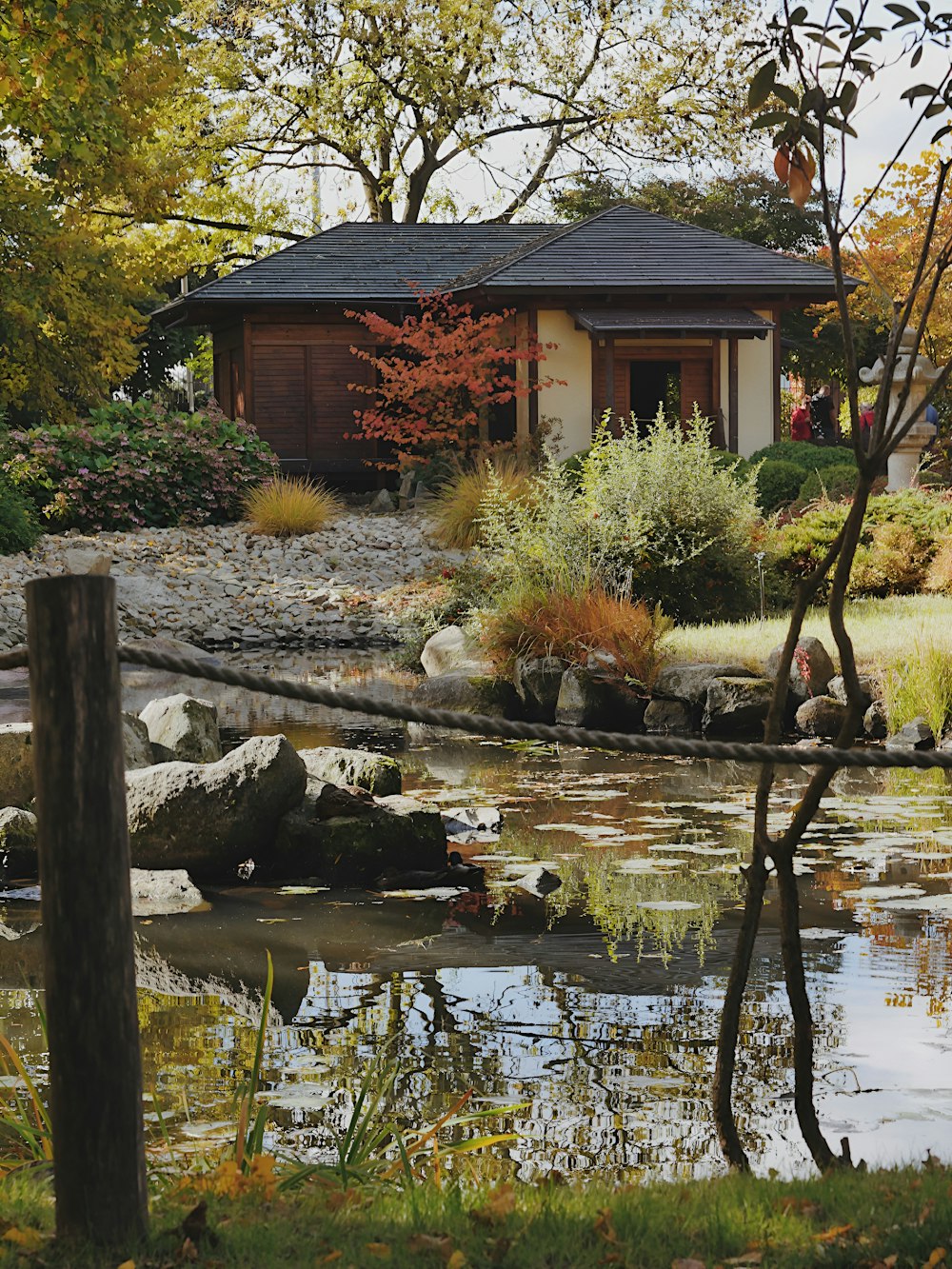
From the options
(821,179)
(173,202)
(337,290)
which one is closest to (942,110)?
(821,179)

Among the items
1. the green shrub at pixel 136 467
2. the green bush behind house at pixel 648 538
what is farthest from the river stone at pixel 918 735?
the green shrub at pixel 136 467

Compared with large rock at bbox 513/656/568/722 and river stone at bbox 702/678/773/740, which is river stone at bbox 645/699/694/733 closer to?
river stone at bbox 702/678/773/740

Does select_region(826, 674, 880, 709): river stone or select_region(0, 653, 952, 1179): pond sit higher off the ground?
select_region(826, 674, 880, 709): river stone

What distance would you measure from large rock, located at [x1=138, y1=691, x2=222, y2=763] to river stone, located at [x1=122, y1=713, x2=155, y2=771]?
1.21ft

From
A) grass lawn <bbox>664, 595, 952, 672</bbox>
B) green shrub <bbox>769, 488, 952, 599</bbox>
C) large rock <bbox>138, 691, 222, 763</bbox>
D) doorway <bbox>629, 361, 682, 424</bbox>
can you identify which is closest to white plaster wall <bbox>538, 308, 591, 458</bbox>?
doorway <bbox>629, 361, 682, 424</bbox>

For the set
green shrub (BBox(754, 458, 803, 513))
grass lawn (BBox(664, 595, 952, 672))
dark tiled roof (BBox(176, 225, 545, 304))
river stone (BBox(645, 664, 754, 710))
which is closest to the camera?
grass lawn (BBox(664, 595, 952, 672))

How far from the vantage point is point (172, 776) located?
6.70m

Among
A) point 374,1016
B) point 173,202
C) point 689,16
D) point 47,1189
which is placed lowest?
point 374,1016

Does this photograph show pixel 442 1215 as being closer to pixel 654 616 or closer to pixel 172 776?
pixel 172 776

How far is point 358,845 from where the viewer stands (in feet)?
22.0

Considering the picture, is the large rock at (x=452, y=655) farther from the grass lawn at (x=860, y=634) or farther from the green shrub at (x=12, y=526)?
the green shrub at (x=12, y=526)

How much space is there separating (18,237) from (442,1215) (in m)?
22.6

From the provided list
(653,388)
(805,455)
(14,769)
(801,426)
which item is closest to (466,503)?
(805,455)

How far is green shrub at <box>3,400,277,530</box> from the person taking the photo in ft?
66.6
